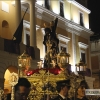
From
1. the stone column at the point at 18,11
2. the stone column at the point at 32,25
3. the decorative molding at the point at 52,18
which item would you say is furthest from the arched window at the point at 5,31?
the decorative molding at the point at 52,18

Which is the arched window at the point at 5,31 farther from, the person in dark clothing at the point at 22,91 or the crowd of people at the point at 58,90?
the person in dark clothing at the point at 22,91

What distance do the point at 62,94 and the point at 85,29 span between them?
28.7 meters


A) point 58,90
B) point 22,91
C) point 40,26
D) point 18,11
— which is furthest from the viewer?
point 40,26

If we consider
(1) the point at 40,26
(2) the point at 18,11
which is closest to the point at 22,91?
(2) the point at 18,11

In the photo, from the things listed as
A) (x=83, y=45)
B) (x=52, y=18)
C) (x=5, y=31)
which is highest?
(x=52, y=18)

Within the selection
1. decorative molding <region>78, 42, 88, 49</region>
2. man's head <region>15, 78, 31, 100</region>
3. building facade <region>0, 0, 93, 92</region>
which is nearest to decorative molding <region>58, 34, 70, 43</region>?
building facade <region>0, 0, 93, 92</region>

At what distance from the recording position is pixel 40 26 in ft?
92.5

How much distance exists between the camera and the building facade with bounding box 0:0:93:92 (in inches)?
845

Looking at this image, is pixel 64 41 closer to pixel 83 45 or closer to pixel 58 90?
pixel 83 45

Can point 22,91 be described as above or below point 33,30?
below

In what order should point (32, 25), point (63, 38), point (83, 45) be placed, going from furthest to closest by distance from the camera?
point (83, 45)
point (63, 38)
point (32, 25)

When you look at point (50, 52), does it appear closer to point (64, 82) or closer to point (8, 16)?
point (64, 82)

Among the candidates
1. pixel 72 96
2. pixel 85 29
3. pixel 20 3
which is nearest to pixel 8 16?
pixel 20 3

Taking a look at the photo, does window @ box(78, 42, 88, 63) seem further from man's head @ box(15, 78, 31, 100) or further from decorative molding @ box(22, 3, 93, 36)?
man's head @ box(15, 78, 31, 100)
